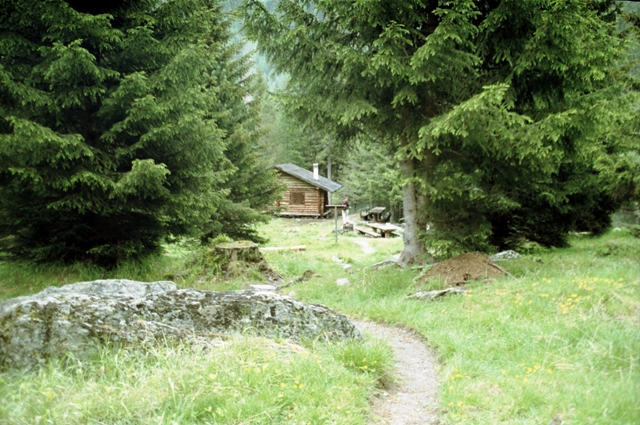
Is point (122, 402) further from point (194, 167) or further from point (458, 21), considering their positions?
point (458, 21)

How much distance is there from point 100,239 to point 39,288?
53.9 inches

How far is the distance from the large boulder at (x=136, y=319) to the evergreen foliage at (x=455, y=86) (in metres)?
4.06

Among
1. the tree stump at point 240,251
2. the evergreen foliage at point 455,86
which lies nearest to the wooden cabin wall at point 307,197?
the tree stump at point 240,251

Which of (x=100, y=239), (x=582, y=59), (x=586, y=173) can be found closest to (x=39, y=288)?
(x=100, y=239)

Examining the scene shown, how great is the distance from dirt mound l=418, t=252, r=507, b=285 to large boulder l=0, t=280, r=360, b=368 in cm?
304

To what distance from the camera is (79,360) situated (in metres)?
3.96

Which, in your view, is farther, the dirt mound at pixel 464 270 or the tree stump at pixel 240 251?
the tree stump at pixel 240 251

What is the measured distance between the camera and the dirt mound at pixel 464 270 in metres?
7.65

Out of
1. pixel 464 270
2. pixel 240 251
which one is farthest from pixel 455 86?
pixel 240 251

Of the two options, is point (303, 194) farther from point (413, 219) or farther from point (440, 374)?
point (440, 374)

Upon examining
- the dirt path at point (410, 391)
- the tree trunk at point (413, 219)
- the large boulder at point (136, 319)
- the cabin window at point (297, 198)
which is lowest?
the dirt path at point (410, 391)

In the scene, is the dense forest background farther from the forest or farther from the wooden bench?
the wooden bench

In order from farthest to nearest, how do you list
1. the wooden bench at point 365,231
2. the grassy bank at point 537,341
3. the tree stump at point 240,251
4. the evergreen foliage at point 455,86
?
the wooden bench at point 365,231
the tree stump at point 240,251
the evergreen foliage at point 455,86
the grassy bank at point 537,341

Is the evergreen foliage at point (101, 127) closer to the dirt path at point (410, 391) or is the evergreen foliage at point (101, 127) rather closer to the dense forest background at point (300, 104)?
the dense forest background at point (300, 104)
